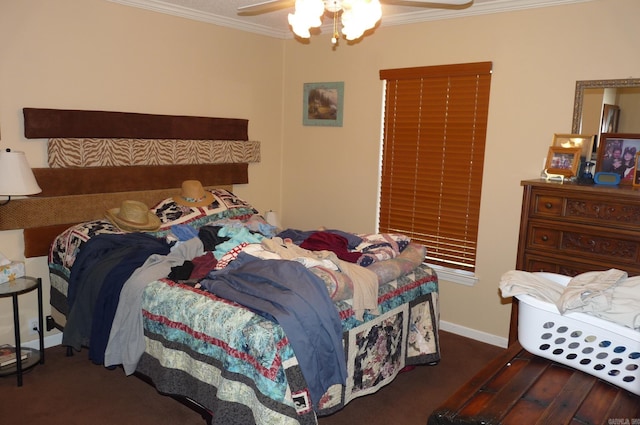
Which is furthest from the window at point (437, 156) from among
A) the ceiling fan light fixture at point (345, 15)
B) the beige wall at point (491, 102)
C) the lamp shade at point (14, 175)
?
the lamp shade at point (14, 175)

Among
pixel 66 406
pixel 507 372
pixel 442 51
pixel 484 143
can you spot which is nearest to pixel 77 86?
pixel 66 406

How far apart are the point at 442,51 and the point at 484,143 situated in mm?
821

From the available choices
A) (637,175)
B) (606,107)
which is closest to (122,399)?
(637,175)

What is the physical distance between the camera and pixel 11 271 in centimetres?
311

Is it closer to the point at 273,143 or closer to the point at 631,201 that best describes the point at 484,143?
the point at 631,201

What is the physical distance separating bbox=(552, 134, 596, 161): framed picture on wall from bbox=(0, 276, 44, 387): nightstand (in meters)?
3.58

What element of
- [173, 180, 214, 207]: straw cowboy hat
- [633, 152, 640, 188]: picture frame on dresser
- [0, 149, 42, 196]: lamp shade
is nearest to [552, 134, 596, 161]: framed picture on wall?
[633, 152, 640, 188]: picture frame on dresser

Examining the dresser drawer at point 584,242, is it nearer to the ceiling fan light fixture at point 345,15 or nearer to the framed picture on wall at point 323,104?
the ceiling fan light fixture at point 345,15

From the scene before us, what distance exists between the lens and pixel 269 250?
2898mm

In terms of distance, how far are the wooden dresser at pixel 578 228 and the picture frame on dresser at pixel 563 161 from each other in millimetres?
194

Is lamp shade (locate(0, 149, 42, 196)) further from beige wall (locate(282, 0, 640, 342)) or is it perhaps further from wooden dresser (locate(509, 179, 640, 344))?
wooden dresser (locate(509, 179, 640, 344))

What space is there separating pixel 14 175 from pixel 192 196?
1.25 meters

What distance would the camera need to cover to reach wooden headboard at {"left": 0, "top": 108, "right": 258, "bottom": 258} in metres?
3.32

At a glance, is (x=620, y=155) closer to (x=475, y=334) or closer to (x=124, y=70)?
(x=475, y=334)
